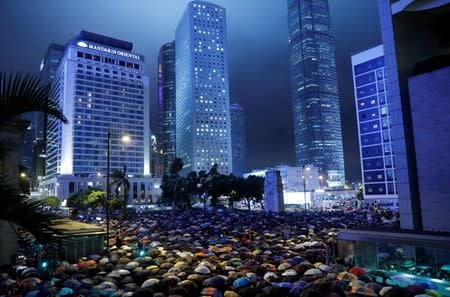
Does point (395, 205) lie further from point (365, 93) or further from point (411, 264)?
point (411, 264)

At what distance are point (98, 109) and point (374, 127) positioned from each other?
112m

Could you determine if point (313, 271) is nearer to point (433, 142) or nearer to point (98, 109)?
point (433, 142)

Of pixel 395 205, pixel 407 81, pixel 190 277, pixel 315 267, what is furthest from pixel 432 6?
pixel 395 205

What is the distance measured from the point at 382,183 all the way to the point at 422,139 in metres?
69.6

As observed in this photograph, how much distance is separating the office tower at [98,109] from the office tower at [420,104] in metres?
130

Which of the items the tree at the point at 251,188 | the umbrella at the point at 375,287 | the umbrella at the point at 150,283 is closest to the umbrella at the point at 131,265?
the umbrella at the point at 150,283

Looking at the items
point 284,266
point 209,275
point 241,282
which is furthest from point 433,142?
point 209,275

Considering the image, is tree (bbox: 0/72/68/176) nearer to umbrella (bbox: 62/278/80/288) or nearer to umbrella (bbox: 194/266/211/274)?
umbrella (bbox: 62/278/80/288)

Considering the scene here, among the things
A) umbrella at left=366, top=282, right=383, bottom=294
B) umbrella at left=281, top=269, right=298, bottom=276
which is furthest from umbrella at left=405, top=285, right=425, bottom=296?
umbrella at left=281, top=269, right=298, bottom=276

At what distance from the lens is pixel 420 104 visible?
82.2 ft

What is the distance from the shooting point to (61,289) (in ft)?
53.7

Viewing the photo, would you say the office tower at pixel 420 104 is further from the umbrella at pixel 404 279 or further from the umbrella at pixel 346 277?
the umbrella at pixel 346 277

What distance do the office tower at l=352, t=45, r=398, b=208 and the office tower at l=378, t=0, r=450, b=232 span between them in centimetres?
6378

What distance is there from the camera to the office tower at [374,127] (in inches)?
3450
